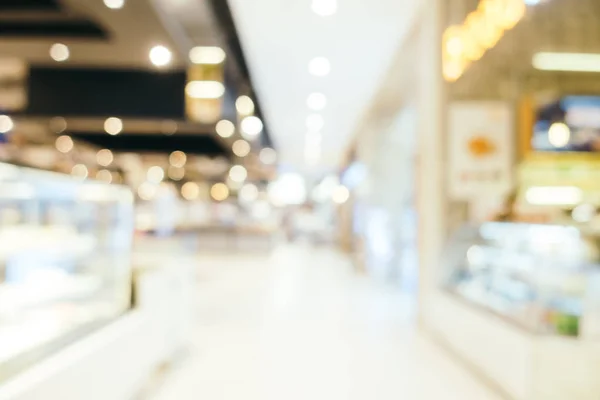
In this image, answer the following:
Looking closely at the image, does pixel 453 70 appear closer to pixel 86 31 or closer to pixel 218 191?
pixel 86 31

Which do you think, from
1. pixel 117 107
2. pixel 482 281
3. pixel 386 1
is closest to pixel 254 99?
pixel 117 107

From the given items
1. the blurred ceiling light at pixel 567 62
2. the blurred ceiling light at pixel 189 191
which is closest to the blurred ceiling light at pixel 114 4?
the blurred ceiling light at pixel 567 62

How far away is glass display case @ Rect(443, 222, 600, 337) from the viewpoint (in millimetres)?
3084

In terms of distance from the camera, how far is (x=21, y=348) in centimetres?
225

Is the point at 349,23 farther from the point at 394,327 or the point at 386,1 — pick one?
the point at 394,327

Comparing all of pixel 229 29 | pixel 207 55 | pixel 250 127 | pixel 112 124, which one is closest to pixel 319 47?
pixel 229 29

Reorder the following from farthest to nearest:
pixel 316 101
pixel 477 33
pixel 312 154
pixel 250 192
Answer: pixel 250 192, pixel 312 154, pixel 316 101, pixel 477 33

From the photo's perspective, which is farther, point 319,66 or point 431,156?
point 319,66

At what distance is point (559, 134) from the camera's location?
564 centimetres

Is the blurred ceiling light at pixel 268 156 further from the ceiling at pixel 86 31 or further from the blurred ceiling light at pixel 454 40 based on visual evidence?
A: the blurred ceiling light at pixel 454 40

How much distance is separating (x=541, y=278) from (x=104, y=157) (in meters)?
11.8

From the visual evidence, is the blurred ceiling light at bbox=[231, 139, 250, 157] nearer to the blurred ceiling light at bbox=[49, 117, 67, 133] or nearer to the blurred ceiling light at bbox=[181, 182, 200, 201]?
the blurred ceiling light at bbox=[49, 117, 67, 133]

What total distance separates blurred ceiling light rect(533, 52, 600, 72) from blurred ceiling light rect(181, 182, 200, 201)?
45.8 ft

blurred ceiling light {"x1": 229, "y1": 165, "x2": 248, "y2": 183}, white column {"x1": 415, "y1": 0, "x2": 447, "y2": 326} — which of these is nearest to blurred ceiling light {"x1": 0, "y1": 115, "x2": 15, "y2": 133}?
white column {"x1": 415, "y1": 0, "x2": 447, "y2": 326}
